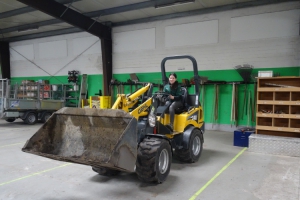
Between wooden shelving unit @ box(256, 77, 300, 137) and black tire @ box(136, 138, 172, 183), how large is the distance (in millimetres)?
3446

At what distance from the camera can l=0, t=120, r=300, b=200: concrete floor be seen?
314 cm

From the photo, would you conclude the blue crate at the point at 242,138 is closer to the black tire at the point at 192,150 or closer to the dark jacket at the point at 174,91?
the black tire at the point at 192,150

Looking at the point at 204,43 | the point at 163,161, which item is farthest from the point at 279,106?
the point at 163,161

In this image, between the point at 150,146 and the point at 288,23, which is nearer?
the point at 150,146

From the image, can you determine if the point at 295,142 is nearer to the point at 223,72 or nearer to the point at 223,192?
the point at 223,192

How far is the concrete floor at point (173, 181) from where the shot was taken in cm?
314

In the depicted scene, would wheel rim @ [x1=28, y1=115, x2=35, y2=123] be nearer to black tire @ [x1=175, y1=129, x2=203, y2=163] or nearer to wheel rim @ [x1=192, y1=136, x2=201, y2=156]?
black tire @ [x1=175, y1=129, x2=203, y2=163]

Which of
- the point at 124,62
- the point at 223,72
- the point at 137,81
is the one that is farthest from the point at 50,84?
the point at 223,72

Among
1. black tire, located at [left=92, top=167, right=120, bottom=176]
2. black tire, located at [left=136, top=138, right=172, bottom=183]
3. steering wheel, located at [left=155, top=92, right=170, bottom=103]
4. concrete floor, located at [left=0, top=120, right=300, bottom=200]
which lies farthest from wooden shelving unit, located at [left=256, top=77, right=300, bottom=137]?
black tire, located at [left=92, top=167, right=120, bottom=176]

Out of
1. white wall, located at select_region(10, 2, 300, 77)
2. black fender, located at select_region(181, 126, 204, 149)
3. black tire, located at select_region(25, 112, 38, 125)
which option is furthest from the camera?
black tire, located at select_region(25, 112, 38, 125)

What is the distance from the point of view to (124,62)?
1027 cm

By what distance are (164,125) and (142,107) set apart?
23.9 inches

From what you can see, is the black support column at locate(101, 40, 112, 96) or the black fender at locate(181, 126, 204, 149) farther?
the black support column at locate(101, 40, 112, 96)

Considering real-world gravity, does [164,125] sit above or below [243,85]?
below
